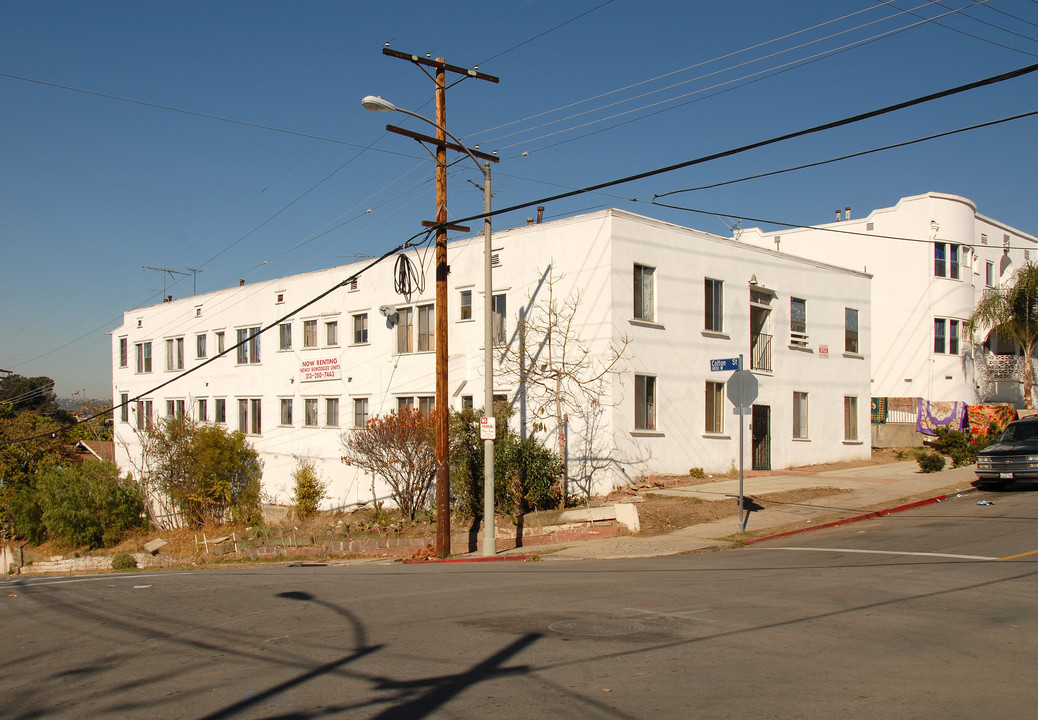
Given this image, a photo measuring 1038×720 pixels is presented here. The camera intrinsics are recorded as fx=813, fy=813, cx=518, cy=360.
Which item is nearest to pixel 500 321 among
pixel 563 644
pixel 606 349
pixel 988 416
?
pixel 606 349

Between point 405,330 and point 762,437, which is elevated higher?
point 405,330

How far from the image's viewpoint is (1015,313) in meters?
35.8

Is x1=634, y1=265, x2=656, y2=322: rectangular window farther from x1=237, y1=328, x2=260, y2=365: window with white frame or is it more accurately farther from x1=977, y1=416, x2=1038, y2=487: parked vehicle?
x1=237, y1=328, x2=260, y2=365: window with white frame

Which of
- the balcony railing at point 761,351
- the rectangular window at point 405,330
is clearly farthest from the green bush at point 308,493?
the balcony railing at point 761,351

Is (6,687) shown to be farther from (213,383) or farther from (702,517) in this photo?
(213,383)

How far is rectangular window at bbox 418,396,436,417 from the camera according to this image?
26.3 meters

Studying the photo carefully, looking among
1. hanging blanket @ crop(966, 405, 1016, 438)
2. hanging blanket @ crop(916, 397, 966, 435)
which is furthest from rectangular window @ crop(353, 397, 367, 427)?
hanging blanket @ crop(966, 405, 1016, 438)

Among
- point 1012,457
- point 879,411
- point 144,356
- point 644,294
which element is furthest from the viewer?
point 144,356

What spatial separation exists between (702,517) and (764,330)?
10.2m

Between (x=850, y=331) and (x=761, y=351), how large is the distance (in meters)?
5.49

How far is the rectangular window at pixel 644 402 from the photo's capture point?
22219 millimetres

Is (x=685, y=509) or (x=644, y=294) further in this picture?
(x=644, y=294)

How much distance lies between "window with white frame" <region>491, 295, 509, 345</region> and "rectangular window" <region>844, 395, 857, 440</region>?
13.6 meters

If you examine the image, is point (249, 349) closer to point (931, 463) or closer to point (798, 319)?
point (798, 319)
